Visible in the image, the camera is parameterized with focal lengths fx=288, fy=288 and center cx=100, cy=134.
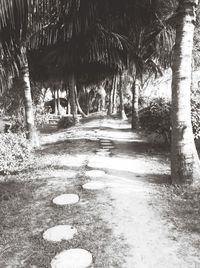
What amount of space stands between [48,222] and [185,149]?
9.59ft

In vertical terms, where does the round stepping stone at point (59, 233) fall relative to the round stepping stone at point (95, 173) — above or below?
below

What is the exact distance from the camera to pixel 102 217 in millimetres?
4328

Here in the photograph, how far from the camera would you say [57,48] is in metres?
12.1

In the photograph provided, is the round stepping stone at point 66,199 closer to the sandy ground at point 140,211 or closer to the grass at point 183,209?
the sandy ground at point 140,211

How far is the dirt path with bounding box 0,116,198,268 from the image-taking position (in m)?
3.33

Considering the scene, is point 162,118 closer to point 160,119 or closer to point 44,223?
point 160,119

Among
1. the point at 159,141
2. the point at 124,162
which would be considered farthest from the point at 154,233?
the point at 159,141

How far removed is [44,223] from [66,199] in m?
0.86

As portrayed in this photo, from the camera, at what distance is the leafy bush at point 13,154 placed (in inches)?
251

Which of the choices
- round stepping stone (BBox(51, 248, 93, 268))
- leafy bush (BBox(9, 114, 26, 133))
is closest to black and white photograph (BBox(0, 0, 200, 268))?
round stepping stone (BBox(51, 248, 93, 268))

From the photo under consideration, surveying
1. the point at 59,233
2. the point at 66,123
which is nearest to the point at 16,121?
the point at 66,123

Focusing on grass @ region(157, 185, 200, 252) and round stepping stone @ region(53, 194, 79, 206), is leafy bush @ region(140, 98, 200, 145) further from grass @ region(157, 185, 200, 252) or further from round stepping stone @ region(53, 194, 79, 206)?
round stepping stone @ region(53, 194, 79, 206)

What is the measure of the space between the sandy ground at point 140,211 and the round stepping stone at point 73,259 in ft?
1.42

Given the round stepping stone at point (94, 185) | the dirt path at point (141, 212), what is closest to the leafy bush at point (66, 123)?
the dirt path at point (141, 212)
